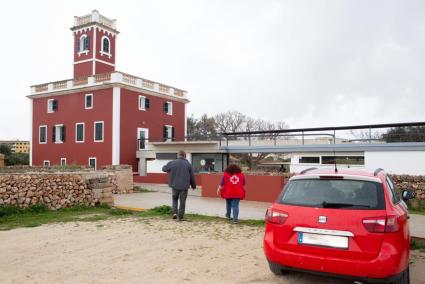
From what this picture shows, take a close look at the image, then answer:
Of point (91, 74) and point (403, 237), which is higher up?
point (91, 74)

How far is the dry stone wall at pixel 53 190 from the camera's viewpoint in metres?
10.9

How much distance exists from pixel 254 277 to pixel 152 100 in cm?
3104

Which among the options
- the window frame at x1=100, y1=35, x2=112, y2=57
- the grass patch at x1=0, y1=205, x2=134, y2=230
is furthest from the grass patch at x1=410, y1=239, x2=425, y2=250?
the window frame at x1=100, y1=35, x2=112, y2=57

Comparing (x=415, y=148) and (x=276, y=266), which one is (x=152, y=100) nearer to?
(x=415, y=148)

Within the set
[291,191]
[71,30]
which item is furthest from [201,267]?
[71,30]

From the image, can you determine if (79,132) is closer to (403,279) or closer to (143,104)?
(143,104)

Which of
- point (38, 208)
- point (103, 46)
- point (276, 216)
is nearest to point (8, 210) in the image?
point (38, 208)

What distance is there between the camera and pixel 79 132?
34.3 meters

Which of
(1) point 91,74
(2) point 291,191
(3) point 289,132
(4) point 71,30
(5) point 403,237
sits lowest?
(5) point 403,237

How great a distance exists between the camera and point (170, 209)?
446 inches

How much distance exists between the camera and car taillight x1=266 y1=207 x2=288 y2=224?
4.81m

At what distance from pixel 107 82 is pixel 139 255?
27931 millimetres

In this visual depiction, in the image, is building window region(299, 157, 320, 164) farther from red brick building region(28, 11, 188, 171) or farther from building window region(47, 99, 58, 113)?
building window region(47, 99, 58, 113)

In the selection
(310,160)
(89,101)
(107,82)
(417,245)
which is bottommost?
(417,245)
